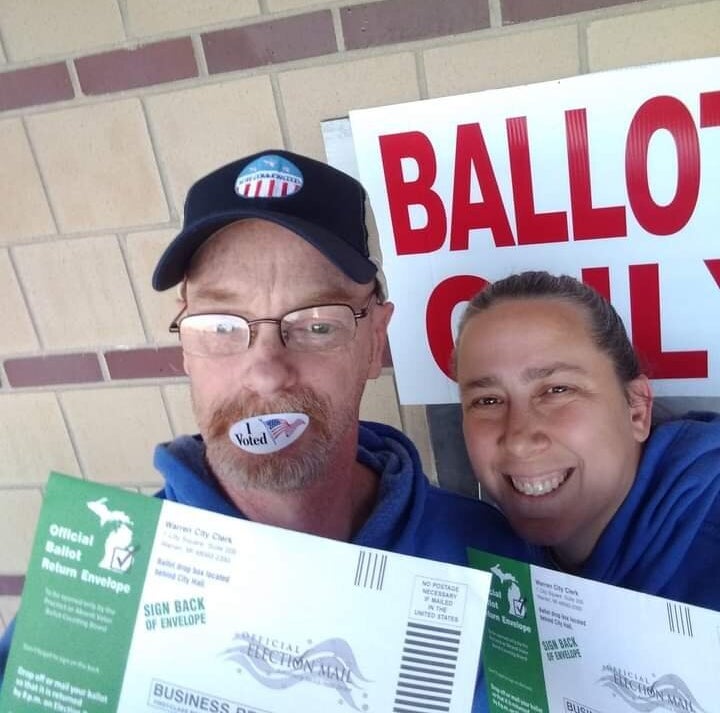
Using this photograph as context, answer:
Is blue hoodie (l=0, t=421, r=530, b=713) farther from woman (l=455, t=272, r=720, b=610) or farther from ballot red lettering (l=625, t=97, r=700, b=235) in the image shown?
ballot red lettering (l=625, t=97, r=700, b=235)

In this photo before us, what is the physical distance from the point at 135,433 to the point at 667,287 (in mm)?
1197

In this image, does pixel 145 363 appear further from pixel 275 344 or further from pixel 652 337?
pixel 652 337

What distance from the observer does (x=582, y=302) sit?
1004 mm

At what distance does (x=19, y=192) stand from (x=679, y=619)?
1.43 meters

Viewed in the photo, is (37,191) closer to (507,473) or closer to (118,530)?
(118,530)

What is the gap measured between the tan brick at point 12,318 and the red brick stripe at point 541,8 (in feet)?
3.80

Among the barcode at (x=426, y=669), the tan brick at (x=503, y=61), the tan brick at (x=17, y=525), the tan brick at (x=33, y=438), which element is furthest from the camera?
the tan brick at (x=17, y=525)

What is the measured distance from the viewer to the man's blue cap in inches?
34.3

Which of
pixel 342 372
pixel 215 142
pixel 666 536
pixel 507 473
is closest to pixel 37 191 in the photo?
pixel 215 142

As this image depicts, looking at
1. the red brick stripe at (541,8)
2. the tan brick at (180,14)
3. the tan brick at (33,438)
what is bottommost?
the tan brick at (33,438)

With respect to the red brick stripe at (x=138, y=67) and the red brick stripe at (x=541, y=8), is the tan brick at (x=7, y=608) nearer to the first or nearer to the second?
the red brick stripe at (x=138, y=67)

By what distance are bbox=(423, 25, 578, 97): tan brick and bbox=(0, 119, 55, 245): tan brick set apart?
2.80 feet

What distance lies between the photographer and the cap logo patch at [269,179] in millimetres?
893

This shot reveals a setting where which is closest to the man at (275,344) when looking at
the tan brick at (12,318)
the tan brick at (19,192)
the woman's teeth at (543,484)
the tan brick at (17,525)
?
the woman's teeth at (543,484)
